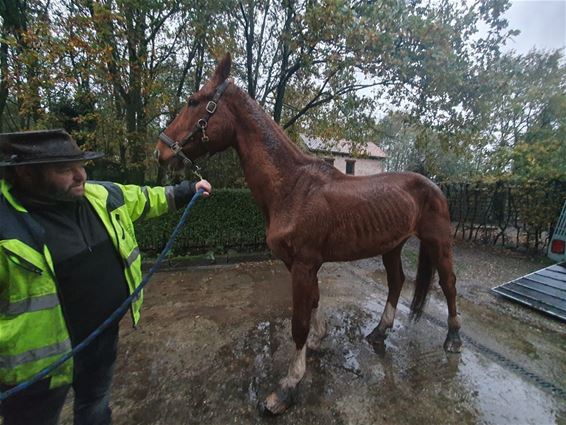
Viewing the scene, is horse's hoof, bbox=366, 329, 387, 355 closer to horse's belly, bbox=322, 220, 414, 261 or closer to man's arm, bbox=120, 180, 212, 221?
horse's belly, bbox=322, 220, 414, 261

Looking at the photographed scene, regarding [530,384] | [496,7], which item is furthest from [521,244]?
[530,384]

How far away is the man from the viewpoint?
3.47 feet

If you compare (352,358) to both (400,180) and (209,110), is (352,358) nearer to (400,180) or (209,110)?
(400,180)

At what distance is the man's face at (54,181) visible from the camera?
112cm

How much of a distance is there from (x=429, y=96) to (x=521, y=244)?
182 inches

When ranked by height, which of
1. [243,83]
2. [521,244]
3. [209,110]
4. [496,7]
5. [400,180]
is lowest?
[521,244]

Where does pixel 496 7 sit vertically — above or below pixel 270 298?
above

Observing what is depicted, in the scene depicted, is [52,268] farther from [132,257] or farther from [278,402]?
[278,402]

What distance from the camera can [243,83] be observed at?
25.9 feet

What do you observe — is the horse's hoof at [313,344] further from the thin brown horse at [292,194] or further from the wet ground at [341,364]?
the thin brown horse at [292,194]

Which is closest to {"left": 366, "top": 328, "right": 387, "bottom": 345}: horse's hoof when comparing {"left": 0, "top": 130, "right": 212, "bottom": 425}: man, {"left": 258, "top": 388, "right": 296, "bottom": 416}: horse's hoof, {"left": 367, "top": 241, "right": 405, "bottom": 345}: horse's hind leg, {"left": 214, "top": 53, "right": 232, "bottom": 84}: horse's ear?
{"left": 367, "top": 241, "right": 405, "bottom": 345}: horse's hind leg

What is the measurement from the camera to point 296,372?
2092 mm

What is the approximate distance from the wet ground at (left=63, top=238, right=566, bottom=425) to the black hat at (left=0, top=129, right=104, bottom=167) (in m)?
1.86

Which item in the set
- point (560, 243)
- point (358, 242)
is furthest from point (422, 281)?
point (560, 243)
